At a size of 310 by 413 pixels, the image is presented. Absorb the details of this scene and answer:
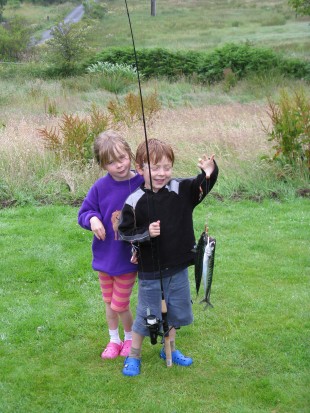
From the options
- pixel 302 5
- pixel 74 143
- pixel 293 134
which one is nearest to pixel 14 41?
pixel 302 5

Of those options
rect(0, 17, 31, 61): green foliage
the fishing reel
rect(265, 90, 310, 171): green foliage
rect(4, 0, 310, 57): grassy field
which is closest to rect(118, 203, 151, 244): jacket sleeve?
the fishing reel

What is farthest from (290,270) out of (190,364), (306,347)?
(190,364)

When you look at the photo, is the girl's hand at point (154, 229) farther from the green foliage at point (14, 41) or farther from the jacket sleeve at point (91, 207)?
the green foliage at point (14, 41)

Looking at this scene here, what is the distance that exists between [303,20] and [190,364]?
43732mm

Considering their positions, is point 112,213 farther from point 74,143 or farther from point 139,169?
point 74,143

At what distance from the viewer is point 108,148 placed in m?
3.92

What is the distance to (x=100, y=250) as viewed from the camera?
13.5 ft

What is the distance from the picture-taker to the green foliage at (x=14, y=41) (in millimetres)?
32875

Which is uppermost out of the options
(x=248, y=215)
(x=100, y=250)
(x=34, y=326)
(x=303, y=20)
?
(x=100, y=250)

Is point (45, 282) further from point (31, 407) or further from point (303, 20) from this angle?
point (303, 20)

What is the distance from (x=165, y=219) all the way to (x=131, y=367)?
1.02 meters

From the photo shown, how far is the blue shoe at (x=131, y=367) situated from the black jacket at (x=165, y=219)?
65 cm

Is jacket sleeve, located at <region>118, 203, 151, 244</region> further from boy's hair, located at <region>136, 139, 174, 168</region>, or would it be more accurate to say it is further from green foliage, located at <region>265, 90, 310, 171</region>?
green foliage, located at <region>265, 90, 310, 171</region>

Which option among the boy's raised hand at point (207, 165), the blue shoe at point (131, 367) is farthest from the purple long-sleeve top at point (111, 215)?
the blue shoe at point (131, 367)
